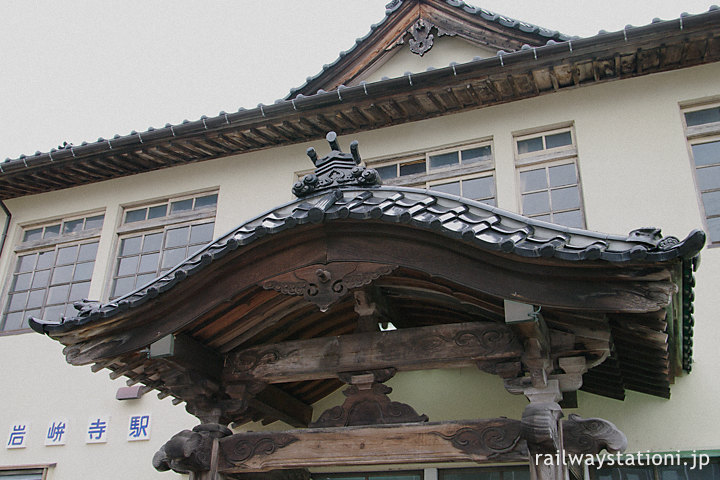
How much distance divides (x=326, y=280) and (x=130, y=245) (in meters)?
5.90

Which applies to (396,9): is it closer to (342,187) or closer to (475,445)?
(342,187)

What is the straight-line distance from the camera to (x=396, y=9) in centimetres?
1042

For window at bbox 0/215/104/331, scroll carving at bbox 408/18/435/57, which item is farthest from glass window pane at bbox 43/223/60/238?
scroll carving at bbox 408/18/435/57

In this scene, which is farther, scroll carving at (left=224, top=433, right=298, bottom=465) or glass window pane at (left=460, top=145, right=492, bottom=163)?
glass window pane at (left=460, top=145, right=492, bottom=163)

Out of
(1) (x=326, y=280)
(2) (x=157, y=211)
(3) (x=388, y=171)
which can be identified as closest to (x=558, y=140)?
(3) (x=388, y=171)

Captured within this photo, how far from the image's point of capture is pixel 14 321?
10.8 metres

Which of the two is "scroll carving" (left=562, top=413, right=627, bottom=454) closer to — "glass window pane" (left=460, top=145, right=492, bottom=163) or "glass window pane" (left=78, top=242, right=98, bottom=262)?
"glass window pane" (left=460, top=145, right=492, bottom=163)

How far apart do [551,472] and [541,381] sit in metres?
0.69

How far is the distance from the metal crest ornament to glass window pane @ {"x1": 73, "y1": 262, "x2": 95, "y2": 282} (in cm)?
589

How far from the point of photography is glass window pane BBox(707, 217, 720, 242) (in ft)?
25.1

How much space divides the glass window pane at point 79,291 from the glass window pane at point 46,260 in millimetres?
768

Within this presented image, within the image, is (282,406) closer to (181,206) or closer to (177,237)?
(177,237)

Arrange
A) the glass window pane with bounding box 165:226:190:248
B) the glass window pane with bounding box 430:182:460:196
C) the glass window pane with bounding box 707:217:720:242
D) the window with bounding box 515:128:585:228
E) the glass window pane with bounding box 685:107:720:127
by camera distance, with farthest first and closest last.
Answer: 1. the glass window pane with bounding box 165:226:190:248
2. the glass window pane with bounding box 430:182:460:196
3. the window with bounding box 515:128:585:228
4. the glass window pane with bounding box 685:107:720:127
5. the glass window pane with bounding box 707:217:720:242

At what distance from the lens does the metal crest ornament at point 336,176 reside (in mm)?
5949
